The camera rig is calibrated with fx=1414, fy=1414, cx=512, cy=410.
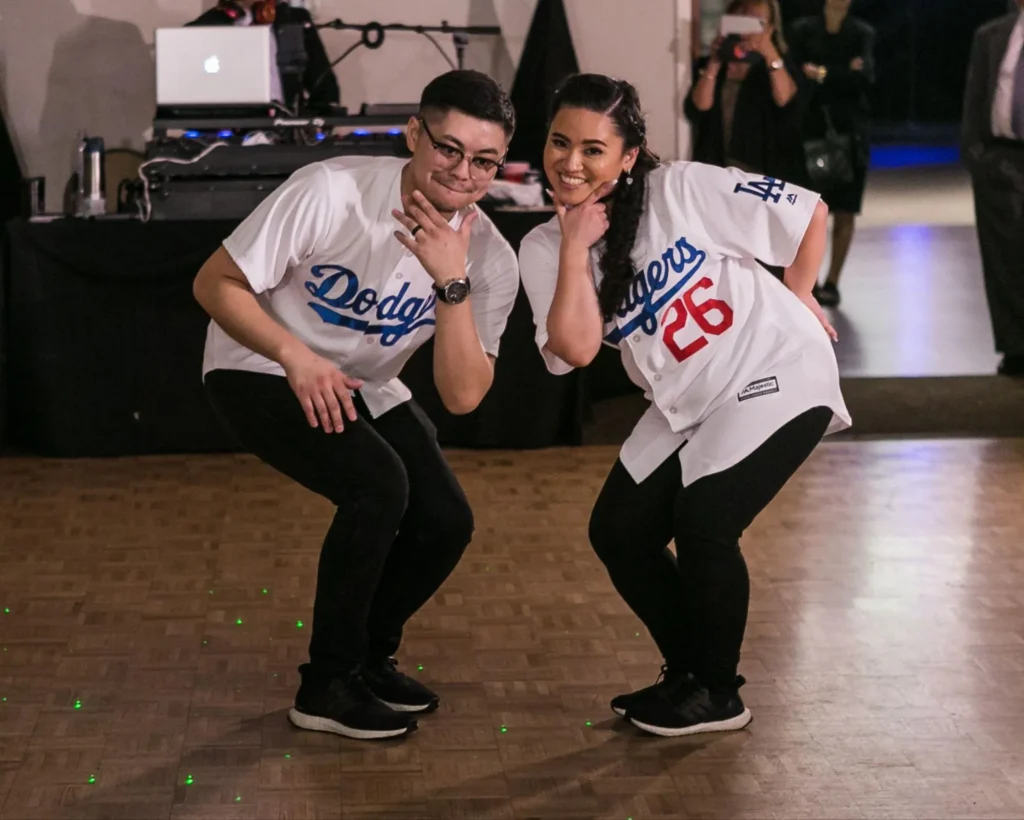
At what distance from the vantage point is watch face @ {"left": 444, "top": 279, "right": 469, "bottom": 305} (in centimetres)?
234

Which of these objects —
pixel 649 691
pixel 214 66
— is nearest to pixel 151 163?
pixel 214 66

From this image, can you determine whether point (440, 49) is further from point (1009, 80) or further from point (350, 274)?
point (350, 274)

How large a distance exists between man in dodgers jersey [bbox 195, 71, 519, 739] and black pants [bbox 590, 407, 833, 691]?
31cm

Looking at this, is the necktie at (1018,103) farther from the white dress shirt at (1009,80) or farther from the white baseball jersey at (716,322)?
the white baseball jersey at (716,322)

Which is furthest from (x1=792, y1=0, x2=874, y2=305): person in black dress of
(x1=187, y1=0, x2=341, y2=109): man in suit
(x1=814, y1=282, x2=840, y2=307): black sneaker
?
(x1=187, y1=0, x2=341, y2=109): man in suit

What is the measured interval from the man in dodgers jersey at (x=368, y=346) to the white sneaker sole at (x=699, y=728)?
0.41 metres

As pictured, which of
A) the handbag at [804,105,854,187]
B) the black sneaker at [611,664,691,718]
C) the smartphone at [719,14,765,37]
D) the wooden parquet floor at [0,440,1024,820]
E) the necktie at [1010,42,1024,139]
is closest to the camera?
the wooden parquet floor at [0,440,1024,820]

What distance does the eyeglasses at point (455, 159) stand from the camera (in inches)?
92.3

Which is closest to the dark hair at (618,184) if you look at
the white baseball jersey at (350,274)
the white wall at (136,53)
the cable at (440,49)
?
the white baseball jersey at (350,274)

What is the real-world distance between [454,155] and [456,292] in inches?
8.9

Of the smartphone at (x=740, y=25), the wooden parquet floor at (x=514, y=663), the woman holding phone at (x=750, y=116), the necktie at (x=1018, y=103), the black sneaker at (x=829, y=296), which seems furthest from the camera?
the black sneaker at (x=829, y=296)

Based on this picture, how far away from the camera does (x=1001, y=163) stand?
5551 millimetres

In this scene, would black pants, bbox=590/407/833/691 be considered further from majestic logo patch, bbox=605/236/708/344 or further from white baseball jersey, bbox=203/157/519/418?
white baseball jersey, bbox=203/157/519/418

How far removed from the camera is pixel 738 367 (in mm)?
2414
